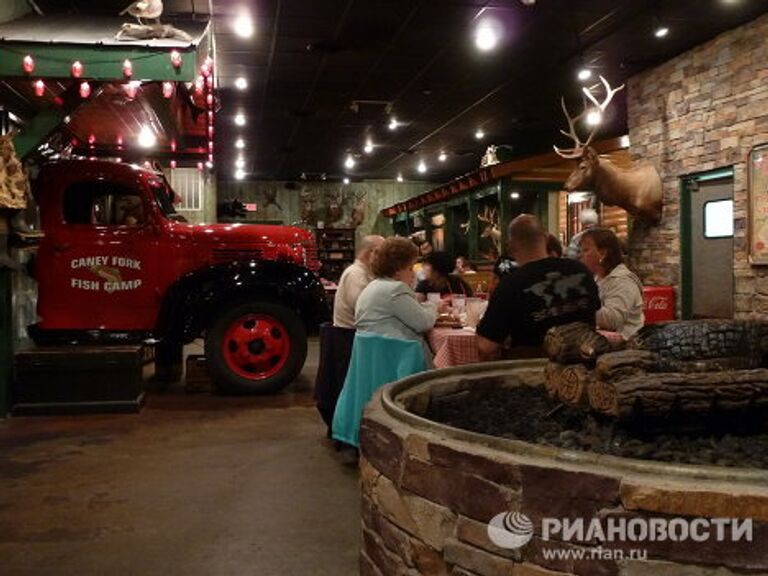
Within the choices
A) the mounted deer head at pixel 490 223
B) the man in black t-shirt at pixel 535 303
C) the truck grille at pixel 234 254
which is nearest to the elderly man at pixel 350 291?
the man in black t-shirt at pixel 535 303

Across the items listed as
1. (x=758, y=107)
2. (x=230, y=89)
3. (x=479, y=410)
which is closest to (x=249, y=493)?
(x=479, y=410)

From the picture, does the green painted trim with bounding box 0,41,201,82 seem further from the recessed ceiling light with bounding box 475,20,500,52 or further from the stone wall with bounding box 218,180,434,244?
the stone wall with bounding box 218,180,434,244

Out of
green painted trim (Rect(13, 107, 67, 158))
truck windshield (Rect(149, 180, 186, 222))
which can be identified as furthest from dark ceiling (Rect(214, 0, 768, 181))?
green painted trim (Rect(13, 107, 67, 158))

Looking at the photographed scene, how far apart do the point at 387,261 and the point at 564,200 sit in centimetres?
833

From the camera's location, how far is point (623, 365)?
200cm

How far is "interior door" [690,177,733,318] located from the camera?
7.25 meters

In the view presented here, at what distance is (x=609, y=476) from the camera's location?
1.54 meters

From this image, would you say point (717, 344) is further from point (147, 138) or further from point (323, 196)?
point (323, 196)

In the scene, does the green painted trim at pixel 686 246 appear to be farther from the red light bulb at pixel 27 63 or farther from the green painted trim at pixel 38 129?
the red light bulb at pixel 27 63

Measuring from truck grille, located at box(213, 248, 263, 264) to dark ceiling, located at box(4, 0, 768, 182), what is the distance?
2.26 meters

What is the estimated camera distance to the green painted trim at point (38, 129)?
5.84 metres

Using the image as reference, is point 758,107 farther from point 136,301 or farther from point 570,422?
point 136,301

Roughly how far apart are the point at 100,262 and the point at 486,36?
4.51 meters

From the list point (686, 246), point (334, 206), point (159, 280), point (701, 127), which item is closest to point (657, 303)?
point (686, 246)
